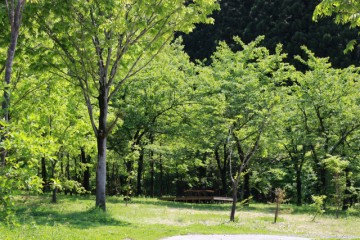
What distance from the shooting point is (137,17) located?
1877cm

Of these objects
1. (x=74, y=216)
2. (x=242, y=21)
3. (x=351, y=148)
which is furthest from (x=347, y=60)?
(x=74, y=216)

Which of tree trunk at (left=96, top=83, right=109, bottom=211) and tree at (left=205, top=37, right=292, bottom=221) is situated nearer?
tree trunk at (left=96, top=83, right=109, bottom=211)

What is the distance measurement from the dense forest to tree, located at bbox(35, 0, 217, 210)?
6 centimetres

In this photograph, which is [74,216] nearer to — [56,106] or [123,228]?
[123,228]

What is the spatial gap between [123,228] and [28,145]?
8664 mm

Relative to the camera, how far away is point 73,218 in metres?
16.7

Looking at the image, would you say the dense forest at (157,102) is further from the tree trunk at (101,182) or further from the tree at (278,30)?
the tree at (278,30)

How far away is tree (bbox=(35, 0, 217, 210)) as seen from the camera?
17.6 meters

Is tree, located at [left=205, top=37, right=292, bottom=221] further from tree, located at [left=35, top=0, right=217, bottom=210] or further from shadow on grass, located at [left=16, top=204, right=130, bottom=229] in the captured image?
shadow on grass, located at [left=16, top=204, right=130, bottom=229]

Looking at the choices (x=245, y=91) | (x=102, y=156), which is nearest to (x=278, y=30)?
(x=245, y=91)

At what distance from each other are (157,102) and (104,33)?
642 inches

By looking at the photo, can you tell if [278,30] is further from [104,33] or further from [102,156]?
[102,156]

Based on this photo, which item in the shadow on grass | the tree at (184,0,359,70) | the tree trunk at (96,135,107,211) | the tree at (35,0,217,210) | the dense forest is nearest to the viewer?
the shadow on grass

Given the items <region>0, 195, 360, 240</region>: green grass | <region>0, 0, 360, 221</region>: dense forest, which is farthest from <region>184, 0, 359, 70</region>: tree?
<region>0, 195, 360, 240</region>: green grass
